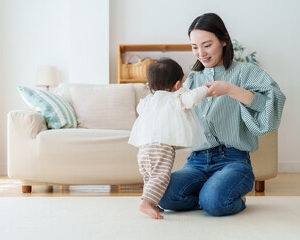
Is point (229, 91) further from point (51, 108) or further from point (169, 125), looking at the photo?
point (51, 108)

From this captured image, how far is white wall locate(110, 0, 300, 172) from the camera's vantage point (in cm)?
455

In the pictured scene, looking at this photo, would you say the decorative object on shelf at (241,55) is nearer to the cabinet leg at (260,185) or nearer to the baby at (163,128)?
the cabinet leg at (260,185)

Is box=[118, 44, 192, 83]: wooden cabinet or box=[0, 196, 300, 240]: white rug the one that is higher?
box=[118, 44, 192, 83]: wooden cabinet

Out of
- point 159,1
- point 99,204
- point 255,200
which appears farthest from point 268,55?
point 99,204

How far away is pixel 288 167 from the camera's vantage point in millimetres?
4535

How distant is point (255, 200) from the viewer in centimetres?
212

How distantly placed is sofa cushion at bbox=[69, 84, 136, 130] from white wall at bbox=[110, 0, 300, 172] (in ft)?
4.22

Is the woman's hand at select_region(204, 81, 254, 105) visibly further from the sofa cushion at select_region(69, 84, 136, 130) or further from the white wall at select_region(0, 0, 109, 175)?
the white wall at select_region(0, 0, 109, 175)

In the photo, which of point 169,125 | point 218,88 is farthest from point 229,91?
point 169,125

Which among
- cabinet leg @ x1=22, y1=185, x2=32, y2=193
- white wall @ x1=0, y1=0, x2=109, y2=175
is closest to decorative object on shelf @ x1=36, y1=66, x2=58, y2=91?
white wall @ x1=0, y1=0, x2=109, y2=175

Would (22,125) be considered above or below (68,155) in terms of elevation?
above

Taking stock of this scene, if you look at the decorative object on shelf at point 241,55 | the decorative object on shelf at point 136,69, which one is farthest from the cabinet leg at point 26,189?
the decorative object on shelf at point 241,55

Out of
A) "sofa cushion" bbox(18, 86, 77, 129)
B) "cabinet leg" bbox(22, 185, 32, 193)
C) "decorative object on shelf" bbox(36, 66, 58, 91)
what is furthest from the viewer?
"decorative object on shelf" bbox(36, 66, 58, 91)

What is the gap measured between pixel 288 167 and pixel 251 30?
151cm
